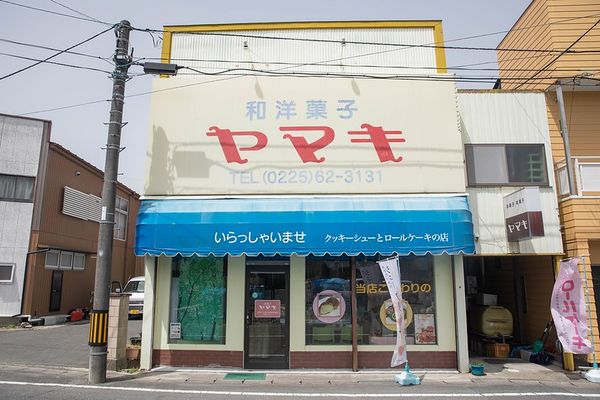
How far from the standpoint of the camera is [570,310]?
1014cm

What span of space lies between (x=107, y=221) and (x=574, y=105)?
12.9m

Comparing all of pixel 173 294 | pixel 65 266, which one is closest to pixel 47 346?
pixel 173 294

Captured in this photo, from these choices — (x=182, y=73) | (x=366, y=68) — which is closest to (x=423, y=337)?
(x=366, y=68)

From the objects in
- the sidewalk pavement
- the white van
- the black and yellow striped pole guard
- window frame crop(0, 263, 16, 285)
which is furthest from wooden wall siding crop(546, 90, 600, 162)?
window frame crop(0, 263, 16, 285)

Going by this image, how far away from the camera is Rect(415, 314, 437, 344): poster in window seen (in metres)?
10.8

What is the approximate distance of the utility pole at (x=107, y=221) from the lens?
9.54 meters

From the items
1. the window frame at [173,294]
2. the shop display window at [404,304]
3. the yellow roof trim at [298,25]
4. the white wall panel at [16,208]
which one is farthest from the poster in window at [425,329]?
the white wall panel at [16,208]

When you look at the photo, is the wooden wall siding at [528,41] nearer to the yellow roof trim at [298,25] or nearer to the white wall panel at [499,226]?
the yellow roof trim at [298,25]

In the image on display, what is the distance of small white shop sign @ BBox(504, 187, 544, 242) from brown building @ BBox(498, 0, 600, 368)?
1471mm

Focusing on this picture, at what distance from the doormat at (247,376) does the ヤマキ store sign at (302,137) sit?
4.34 meters

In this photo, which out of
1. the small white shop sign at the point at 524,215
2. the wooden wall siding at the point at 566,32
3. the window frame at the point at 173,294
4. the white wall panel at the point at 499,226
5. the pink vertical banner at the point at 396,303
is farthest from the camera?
the wooden wall siding at the point at 566,32

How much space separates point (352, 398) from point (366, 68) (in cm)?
821

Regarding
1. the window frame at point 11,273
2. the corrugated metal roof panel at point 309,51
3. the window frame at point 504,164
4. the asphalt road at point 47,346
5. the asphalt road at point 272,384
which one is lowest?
the asphalt road at point 272,384

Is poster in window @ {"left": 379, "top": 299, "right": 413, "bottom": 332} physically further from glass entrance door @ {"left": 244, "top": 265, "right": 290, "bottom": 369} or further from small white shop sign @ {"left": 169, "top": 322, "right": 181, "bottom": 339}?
small white shop sign @ {"left": 169, "top": 322, "right": 181, "bottom": 339}
